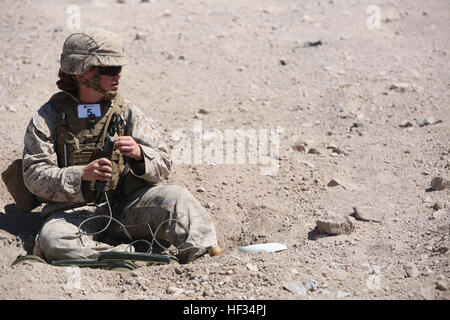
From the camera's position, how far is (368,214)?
501 cm

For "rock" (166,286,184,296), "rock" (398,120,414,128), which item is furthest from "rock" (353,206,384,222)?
"rock" (398,120,414,128)

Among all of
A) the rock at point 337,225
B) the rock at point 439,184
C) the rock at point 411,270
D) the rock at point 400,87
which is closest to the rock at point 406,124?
the rock at point 400,87

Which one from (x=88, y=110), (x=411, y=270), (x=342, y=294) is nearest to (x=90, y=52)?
(x=88, y=110)

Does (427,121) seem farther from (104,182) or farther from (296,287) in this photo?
(104,182)

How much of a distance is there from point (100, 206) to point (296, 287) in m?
1.66

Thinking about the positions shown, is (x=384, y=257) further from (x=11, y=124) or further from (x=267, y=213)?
(x=11, y=124)

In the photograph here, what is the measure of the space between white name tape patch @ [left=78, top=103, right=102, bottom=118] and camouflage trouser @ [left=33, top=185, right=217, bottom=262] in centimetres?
65

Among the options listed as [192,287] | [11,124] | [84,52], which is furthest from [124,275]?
[11,124]

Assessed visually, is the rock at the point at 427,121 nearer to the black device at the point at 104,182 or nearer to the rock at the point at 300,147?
the rock at the point at 300,147

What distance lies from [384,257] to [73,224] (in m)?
2.11

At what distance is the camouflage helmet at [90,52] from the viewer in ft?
14.9

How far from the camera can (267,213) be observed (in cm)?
524

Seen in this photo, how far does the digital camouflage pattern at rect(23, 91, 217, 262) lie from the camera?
A: 178 inches

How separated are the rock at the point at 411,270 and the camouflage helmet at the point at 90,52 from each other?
226cm
